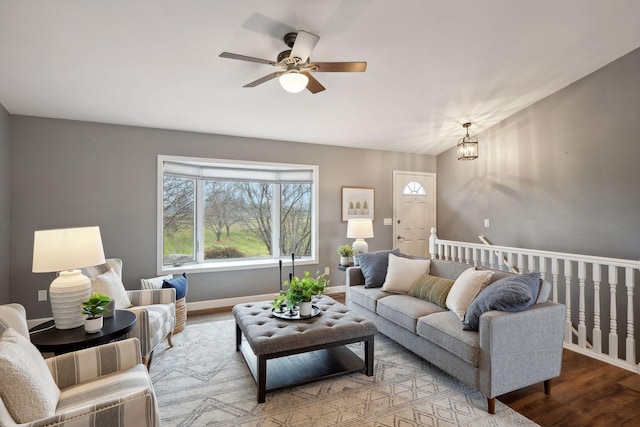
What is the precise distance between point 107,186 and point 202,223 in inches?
Answer: 49.7

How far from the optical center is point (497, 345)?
2.07m

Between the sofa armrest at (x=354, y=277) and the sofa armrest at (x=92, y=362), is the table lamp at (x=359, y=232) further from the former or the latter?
the sofa armrest at (x=92, y=362)

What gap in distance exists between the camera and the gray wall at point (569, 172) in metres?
3.49

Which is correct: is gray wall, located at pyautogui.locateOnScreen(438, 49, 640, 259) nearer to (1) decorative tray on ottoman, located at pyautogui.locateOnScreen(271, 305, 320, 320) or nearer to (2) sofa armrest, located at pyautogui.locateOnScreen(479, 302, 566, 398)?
(2) sofa armrest, located at pyautogui.locateOnScreen(479, 302, 566, 398)

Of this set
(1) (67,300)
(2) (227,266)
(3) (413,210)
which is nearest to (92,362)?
(1) (67,300)

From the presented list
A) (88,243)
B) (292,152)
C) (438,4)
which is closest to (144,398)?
(88,243)

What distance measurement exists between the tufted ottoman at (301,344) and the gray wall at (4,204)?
8.84 ft

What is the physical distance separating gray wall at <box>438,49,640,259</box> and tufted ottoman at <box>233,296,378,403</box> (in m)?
3.21

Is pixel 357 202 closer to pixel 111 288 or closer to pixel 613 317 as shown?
pixel 613 317

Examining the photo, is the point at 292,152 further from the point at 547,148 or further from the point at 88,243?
the point at 547,148

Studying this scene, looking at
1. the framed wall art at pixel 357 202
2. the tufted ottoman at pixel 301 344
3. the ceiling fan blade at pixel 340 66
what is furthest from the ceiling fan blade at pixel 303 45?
the framed wall art at pixel 357 202

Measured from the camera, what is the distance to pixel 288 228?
5.15 m

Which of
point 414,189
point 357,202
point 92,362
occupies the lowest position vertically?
point 92,362

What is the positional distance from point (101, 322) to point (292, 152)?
11.2 feet
